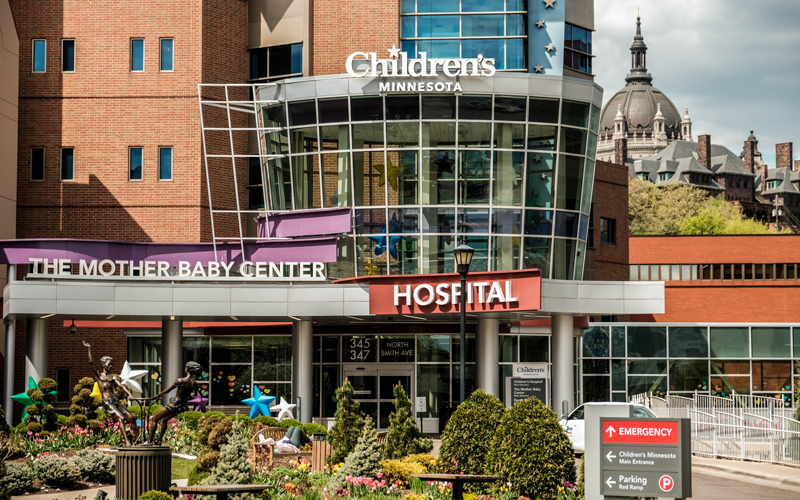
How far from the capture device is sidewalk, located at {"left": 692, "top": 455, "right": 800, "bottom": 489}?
23172mm

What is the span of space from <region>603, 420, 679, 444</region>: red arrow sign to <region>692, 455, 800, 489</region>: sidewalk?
9776mm

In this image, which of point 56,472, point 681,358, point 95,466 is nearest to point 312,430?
point 95,466

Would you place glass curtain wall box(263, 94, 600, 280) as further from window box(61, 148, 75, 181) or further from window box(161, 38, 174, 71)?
→ window box(61, 148, 75, 181)

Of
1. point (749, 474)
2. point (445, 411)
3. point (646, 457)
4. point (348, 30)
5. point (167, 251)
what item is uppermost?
point (348, 30)

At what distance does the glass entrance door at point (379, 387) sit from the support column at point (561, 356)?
6.33 meters

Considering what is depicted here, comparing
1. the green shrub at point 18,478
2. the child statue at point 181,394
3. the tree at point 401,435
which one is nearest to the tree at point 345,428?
the tree at point 401,435

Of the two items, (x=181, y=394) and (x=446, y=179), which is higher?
(x=446, y=179)

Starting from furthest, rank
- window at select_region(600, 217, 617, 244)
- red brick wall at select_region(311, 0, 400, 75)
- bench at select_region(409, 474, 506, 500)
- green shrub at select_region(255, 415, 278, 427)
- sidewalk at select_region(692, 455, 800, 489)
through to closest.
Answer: window at select_region(600, 217, 617, 244) → red brick wall at select_region(311, 0, 400, 75) → green shrub at select_region(255, 415, 278, 427) → sidewalk at select_region(692, 455, 800, 489) → bench at select_region(409, 474, 506, 500)

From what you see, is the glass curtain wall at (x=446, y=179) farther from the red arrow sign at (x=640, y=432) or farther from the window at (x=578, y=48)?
the red arrow sign at (x=640, y=432)

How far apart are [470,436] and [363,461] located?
2292mm

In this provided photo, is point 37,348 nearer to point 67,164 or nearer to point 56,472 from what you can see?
point 67,164

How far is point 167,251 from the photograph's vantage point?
34.8m

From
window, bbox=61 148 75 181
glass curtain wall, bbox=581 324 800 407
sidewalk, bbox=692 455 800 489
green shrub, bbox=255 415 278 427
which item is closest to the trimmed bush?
sidewalk, bbox=692 455 800 489

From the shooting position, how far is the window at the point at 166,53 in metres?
40.7
